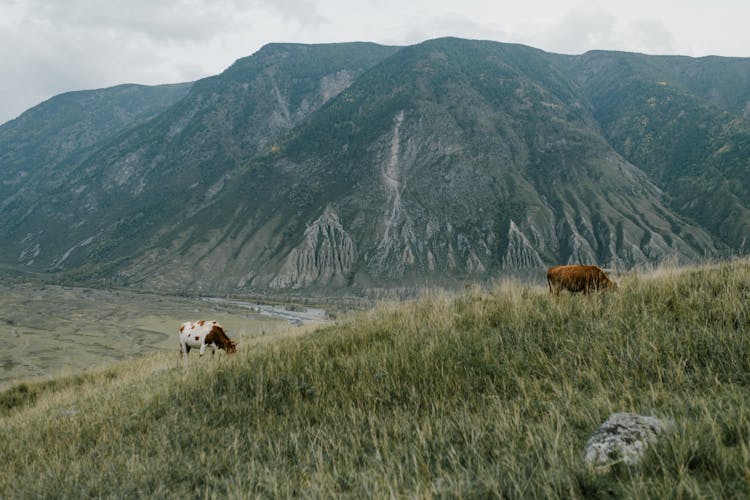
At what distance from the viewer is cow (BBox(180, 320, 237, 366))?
43.0 ft

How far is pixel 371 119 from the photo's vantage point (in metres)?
190

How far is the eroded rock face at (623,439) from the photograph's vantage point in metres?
2.77

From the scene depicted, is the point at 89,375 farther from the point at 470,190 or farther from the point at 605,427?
the point at 470,190

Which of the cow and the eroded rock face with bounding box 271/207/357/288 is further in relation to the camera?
the eroded rock face with bounding box 271/207/357/288

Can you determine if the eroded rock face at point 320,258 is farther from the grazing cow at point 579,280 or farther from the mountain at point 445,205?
the grazing cow at point 579,280

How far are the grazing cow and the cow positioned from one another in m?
9.05

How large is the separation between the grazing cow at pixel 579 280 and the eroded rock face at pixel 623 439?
5.49 metres

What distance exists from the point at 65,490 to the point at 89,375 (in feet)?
44.0

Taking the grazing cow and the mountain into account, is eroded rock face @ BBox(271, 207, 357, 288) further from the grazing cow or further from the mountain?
the grazing cow

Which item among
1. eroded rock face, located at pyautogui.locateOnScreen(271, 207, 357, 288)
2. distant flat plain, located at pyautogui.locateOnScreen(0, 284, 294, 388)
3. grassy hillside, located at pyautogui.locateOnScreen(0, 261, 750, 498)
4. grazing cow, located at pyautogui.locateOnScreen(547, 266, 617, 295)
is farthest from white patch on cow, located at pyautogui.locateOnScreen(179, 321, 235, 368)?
eroded rock face, located at pyautogui.locateOnScreen(271, 207, 357, 288)

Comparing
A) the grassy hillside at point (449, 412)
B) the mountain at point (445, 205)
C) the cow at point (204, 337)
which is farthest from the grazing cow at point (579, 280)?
the mountain at point (445, 205)

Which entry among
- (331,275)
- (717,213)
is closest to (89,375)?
(331,275)

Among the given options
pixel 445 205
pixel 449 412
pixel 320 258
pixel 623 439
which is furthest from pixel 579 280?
pixel 445 205

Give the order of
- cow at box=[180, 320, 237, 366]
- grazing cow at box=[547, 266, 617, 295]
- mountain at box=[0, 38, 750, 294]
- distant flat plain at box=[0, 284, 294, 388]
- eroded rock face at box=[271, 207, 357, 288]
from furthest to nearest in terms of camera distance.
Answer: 1. eroded rock face at box=[271, 207, 357, 288]
2. mountain at box=[0, 38, 750, 294]
3. distant flat plain at box=[0, 284, 294, 388]
4. cow at box=[180, 320, 237, 366]
5. grazing cow at box=[547, 266, 617, 295]
